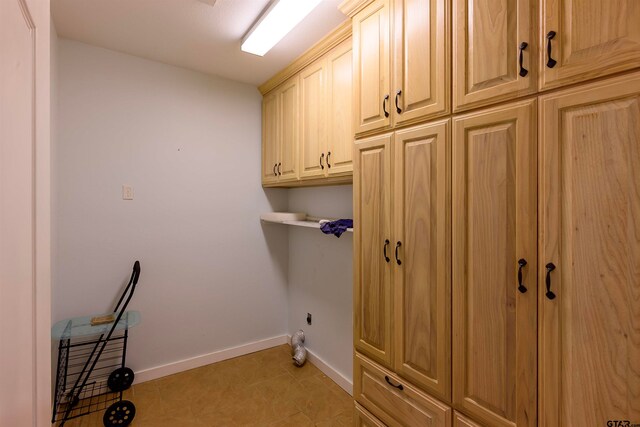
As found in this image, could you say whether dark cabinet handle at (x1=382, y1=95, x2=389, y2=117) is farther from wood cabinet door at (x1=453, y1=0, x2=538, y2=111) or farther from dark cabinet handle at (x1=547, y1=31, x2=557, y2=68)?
Answer: dark cabinet handle at (x1=547, y1=31, x2=557, y2=68)

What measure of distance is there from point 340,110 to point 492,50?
1.16 m

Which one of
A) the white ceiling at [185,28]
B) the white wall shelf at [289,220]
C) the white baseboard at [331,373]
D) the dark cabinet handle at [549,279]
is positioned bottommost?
the white baseboard at [331,373]

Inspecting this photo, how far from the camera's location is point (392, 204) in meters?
1.48

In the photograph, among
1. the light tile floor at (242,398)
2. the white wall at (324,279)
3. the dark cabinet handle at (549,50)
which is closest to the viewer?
the dark cabinet handle at (549,50)

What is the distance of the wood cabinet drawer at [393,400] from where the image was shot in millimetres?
1316

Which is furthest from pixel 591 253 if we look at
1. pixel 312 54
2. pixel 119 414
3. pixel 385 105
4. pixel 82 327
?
pixel 82 327

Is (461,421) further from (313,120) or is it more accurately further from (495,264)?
Result: (313,120)

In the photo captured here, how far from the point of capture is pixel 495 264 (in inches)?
43.5

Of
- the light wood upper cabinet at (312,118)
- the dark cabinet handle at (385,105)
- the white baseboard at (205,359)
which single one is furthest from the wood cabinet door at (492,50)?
the white baseboard at (205,359)

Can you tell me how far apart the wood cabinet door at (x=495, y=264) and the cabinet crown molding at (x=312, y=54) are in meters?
1.28

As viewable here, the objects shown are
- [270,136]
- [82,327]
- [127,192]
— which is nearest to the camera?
[82,327]

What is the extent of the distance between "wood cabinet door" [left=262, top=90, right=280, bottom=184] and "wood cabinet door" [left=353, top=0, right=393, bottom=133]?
139cm

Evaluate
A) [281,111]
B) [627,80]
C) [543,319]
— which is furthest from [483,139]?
[281,111]

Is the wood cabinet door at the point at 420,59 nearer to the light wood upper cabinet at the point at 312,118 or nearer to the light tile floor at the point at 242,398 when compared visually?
the light wood upper cabinet at the point at 312,118
